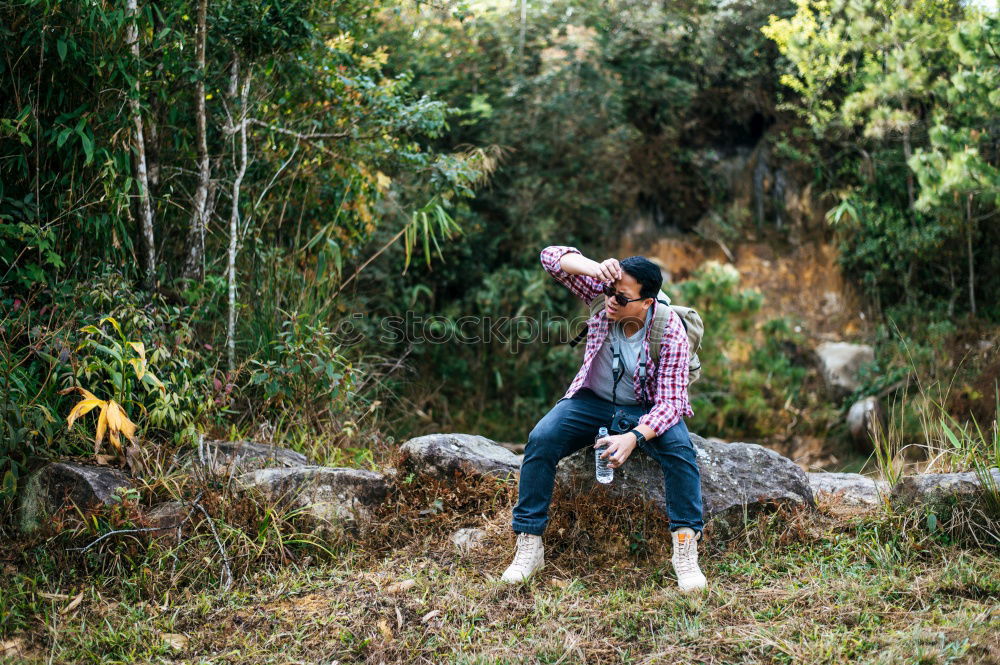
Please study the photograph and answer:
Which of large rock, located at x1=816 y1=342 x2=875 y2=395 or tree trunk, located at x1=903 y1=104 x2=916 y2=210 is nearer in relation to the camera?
large rock, located at x1=816 y1=342 x2=875 y2=395

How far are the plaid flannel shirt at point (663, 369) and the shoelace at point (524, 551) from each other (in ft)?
1.96

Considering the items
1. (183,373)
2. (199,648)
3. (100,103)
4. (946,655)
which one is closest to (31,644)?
(199,648)

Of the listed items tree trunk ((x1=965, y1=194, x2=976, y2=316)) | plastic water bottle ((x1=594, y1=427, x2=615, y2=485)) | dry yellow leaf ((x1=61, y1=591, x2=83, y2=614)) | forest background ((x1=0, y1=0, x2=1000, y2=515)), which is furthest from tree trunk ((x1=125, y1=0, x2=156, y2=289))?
tree trunk ((x1=965, y1=194, x2=976, y2=316))

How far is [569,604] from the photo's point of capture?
9.62 feet

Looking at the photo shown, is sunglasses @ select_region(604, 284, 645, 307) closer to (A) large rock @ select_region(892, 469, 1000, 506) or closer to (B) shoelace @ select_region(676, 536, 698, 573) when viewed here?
(B) shoelace @ select_region(676, 536, 698, 573)

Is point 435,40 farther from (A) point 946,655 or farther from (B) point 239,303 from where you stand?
(A) point 946,655

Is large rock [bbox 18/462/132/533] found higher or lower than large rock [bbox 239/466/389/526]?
higher

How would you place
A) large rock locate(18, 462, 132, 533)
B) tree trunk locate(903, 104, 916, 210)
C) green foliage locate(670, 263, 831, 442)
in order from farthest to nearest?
tree trunk locate(903, 104, 916, 210)
green foliage locate(670, 263, 831, 442)
large rock locate(18, 462, 132, 533)

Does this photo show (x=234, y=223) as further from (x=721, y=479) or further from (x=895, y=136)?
(x=895, y=136)

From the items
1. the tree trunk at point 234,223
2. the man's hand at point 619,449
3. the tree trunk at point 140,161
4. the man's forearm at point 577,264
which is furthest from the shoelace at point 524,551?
the tree trunk at point 140,161

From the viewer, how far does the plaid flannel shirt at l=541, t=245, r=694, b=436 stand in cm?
310

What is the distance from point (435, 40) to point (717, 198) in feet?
12.5

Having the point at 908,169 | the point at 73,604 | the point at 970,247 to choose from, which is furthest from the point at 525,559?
the point at 908,169

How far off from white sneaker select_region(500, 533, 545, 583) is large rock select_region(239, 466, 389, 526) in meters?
0.79
